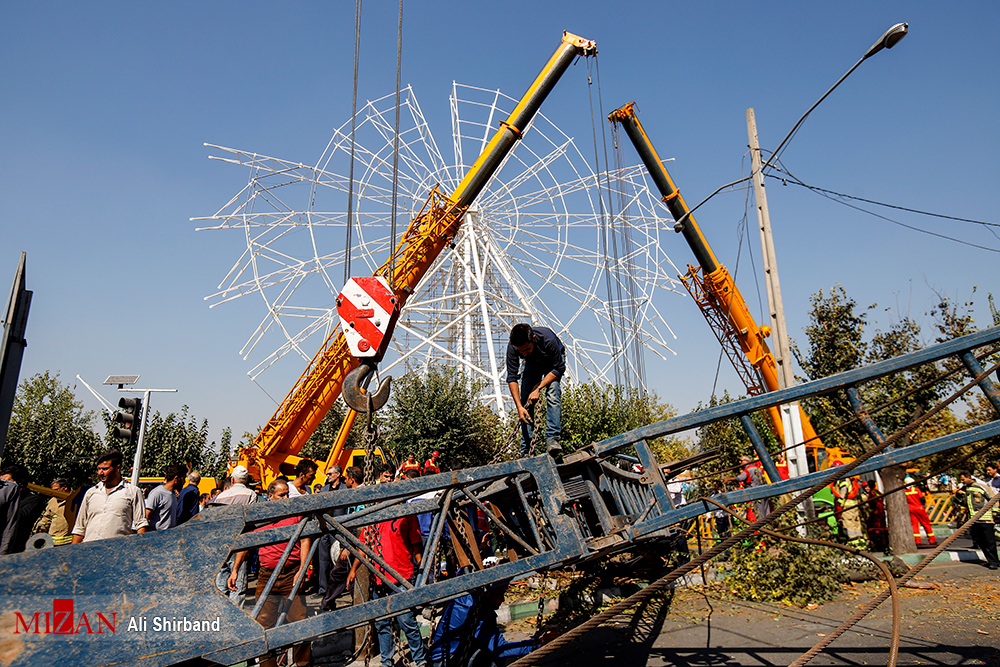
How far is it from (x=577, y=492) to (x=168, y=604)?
254 cm

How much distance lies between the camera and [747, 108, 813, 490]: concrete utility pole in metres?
9.57

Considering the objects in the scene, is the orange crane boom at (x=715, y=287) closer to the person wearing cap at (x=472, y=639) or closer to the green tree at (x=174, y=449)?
the person wearing cap at (x=472, y=639)

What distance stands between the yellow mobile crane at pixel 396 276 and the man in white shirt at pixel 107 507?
5521mm

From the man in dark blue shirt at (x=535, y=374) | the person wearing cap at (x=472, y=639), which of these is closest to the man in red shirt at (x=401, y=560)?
the person wearing cap at (x=472, y=639)

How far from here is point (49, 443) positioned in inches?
1208

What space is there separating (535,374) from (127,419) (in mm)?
8188

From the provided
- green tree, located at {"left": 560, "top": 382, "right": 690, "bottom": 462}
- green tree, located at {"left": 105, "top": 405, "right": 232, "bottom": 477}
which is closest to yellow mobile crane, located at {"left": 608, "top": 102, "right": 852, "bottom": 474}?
green tree, located at {"left": 560, "top": 382, "right": 690, "bottom": 462}

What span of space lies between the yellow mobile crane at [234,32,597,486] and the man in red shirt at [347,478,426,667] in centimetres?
590

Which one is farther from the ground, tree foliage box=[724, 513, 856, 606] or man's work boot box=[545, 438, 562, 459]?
man's work boot box=[545, 438, 562, 459]

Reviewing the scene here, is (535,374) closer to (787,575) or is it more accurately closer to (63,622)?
(63,622)

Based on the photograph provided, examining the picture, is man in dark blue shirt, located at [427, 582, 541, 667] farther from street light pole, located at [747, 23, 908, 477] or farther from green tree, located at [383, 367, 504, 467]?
green tree, located at [383, 367, 504, 467]

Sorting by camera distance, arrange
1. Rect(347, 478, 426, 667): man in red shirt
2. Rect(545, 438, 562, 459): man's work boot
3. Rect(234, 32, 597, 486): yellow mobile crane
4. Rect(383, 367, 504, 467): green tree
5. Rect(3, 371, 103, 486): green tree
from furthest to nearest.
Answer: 1. Rect(3, 371, 103, 486): green tree
2. Rect(383, 367, 504, 467): green tree
3. Rect(234, 32, 597, 486): yellow mobile crane
4. Rect(347, 478, 426, 667): man in red shirt
5. Rect(545, 438, 562, 459): man's work boot

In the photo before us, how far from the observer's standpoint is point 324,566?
24.4 feet

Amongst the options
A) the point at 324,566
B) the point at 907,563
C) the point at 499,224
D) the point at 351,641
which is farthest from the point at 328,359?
the point at 499,224
